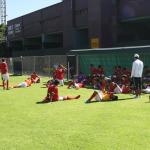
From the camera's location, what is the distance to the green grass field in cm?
1148

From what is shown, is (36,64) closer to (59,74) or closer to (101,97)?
(59,74)

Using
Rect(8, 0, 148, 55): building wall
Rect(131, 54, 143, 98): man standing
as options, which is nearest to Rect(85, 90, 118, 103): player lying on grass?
Rect(131, 54, 143, 98): man standing

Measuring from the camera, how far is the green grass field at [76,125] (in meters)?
11.5

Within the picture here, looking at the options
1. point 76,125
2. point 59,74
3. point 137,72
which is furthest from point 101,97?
point 59,74

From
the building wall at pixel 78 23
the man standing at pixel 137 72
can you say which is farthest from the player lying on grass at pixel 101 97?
the building wall at pixel 78 23

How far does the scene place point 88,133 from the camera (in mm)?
12836

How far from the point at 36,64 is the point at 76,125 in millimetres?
37625

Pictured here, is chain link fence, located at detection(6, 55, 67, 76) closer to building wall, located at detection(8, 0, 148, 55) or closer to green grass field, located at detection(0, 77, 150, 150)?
building wall, located at detection(8, 0, 148, 55)

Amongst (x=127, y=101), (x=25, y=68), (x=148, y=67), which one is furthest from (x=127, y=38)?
(x=127, y=101)

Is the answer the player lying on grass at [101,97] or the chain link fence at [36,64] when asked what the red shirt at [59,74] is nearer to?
the player lying on grass at [101,97]

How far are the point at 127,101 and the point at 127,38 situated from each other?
33392mm

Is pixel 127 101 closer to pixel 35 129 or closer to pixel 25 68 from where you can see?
pixel 35 129

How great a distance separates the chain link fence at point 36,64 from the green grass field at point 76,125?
24.1 metres

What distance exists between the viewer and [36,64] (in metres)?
51.6
